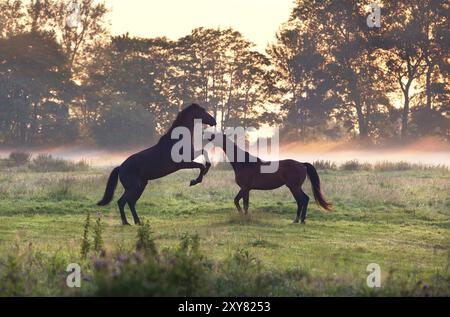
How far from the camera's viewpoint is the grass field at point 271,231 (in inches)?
398

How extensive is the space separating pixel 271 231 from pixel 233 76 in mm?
47778

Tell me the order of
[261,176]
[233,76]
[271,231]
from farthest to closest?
[233,76], [261,176], [271,231]

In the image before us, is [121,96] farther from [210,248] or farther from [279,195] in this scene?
[210,248]

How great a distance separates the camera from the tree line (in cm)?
5478

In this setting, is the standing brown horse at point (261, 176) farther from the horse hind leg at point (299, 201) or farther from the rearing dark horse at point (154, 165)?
the rearing dark horse at point (154, 165)

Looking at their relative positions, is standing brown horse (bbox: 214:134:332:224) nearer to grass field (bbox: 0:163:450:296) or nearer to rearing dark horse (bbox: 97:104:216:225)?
grass field (bbox: 0:163:450:296)

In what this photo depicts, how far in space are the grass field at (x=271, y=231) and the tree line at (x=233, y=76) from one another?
94.5 ft

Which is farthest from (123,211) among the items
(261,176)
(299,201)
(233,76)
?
(233,76)

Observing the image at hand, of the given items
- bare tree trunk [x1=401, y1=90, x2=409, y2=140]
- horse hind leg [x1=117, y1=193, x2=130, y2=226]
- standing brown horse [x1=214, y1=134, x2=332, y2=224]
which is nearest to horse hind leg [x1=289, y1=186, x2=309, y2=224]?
standing brown horse [x1=214, y1=134, x2=332, y2=224]

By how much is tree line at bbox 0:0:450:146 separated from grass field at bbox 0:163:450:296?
2881 cm

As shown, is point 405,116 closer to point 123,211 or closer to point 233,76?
point 233,76

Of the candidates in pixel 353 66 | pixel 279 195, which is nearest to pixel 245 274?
pixel 279 195

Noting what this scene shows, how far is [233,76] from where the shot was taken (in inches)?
2486

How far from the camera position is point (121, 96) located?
6256 cm
